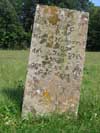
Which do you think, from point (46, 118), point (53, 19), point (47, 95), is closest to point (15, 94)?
point (47, 95)

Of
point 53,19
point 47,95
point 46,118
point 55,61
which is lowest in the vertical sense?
point 46,118

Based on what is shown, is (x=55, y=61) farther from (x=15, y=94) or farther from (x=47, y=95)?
(x=15, y=94)

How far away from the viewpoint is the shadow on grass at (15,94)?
9892 mm

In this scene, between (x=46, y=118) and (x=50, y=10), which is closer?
(x=46, y=118)

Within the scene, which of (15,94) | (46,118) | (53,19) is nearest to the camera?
(46,118)

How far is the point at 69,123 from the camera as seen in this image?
881 centimetres

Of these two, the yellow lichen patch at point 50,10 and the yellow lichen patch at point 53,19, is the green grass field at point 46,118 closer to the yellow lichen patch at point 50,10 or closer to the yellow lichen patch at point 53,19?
the yellow lichen patch at point 53,19

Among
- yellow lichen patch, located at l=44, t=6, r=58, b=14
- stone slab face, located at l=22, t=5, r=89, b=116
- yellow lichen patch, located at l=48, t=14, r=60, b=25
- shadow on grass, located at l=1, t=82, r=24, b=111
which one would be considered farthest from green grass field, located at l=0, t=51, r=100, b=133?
yellow lichen patch, located at l=44, t=6, r=58, b=14

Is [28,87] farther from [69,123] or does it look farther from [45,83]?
[69,123]

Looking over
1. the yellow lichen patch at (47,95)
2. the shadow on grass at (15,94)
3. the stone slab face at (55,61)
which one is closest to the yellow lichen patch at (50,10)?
the stone slab face at (55,61)

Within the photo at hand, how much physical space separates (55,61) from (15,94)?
172 cm

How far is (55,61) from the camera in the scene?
9.31m

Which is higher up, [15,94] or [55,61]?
[55,61]

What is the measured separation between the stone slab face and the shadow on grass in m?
0.58
